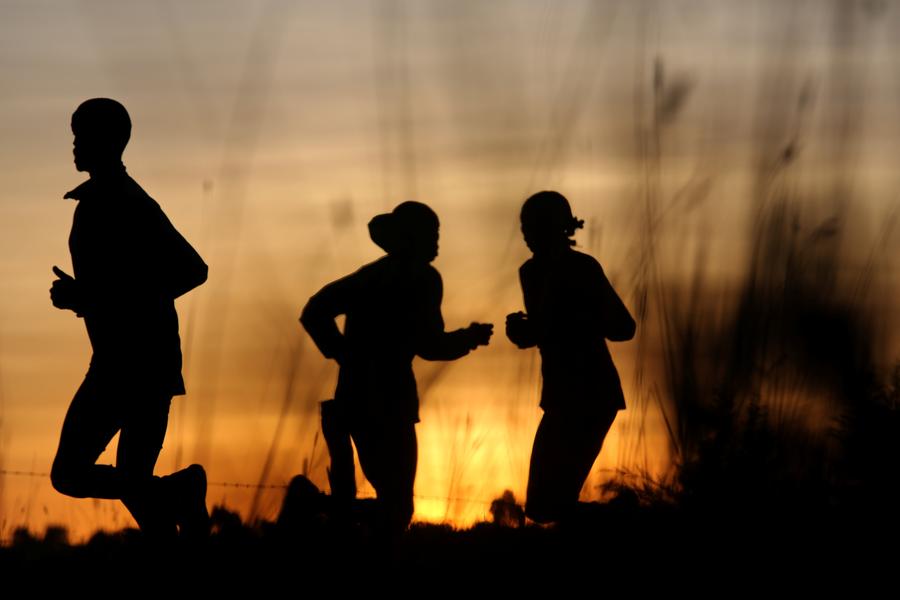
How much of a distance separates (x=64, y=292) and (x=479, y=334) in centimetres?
187

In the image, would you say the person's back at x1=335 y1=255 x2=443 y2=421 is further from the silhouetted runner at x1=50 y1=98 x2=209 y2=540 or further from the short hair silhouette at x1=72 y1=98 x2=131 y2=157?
the short hair silhouette at x1=72 y1=98 x2=131 y2=157

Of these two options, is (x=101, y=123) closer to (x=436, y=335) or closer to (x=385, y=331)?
(x=385, y=331)

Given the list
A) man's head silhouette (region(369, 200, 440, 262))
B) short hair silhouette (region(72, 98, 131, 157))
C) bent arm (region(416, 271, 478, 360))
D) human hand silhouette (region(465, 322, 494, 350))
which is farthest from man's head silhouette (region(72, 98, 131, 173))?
human hand silhouette (region(465, 322, 494, 350))

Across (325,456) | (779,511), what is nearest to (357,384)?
(325,456)

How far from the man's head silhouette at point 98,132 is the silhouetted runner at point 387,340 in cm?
115

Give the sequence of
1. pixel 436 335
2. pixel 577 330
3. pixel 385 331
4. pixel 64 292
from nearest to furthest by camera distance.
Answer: pixel 64 292
pixel 385 331
pixel 436 335
pixel 577 330

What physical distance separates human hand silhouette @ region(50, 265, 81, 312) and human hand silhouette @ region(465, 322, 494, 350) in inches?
69.8

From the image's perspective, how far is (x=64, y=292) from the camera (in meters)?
5.24

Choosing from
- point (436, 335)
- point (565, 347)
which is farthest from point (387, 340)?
point (565, 347)

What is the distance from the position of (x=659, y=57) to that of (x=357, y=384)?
2075 millimetres

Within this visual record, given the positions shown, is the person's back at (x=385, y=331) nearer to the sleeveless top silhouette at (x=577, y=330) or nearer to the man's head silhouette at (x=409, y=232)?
the man's head silhouette at (x=409, y=232)

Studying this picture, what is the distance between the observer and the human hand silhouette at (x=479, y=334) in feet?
21.1

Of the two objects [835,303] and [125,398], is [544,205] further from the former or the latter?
[125,398]

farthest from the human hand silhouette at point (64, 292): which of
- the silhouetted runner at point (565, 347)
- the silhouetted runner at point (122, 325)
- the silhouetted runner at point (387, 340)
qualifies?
the silhouetted runner at point (565, 347)
